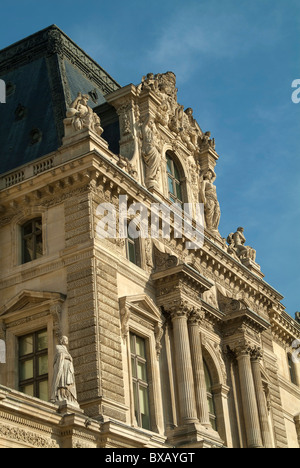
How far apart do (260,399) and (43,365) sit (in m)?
10.8

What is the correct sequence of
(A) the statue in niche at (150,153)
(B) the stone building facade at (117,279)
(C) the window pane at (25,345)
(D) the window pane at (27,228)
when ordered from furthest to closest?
(A) the statue in niche at (150,153)
(D) the window pane at (27,228)
(C) the window pane at (25,345)
(B) the stone building facade at (117,279)

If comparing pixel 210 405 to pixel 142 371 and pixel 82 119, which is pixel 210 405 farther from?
pixel 82 119

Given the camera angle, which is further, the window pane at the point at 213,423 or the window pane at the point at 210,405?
the window pane at the point at 210,405

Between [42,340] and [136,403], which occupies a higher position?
[42,340]

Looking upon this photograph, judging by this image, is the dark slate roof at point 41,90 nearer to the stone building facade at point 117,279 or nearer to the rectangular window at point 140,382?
the stone building facade at point 117,279

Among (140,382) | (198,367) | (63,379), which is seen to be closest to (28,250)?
(140,382)

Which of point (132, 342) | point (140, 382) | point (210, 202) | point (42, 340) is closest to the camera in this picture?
point (42, 340)

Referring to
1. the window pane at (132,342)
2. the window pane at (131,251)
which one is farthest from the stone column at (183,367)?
the window pane at (131,251)

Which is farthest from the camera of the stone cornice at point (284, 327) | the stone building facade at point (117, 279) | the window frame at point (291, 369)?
the window frame at point (291, 369)

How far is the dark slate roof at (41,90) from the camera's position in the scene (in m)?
36.8

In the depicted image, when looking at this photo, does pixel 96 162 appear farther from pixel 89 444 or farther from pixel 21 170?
pixel 89 444

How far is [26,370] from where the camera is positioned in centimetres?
3102

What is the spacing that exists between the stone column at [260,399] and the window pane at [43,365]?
10.6 m

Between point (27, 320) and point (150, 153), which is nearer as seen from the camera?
point (27, 320)
